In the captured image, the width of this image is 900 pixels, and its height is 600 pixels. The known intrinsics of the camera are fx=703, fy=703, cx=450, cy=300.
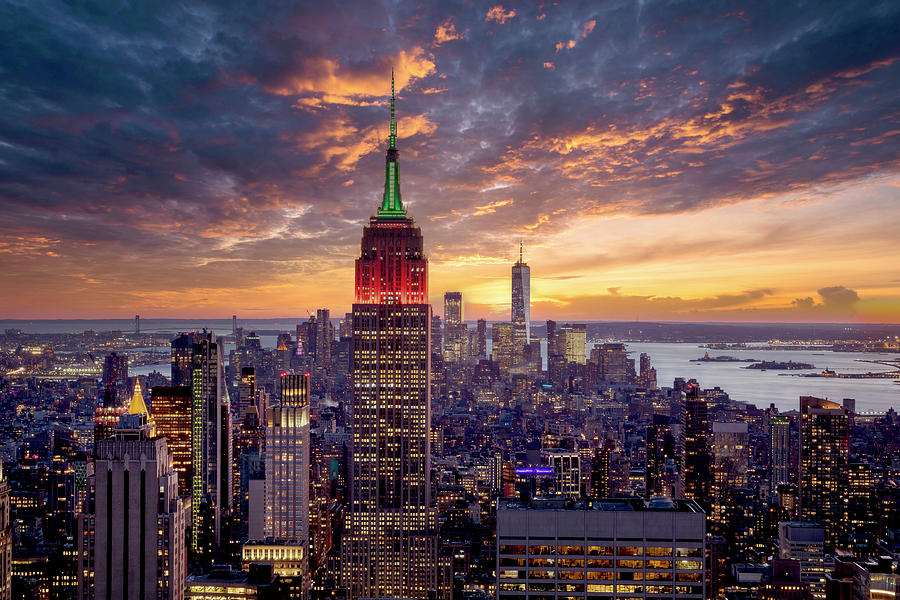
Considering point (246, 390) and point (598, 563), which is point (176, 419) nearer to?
point (246, 390)

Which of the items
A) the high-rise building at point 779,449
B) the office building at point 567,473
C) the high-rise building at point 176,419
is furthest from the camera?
the high-rise building at point 779,449

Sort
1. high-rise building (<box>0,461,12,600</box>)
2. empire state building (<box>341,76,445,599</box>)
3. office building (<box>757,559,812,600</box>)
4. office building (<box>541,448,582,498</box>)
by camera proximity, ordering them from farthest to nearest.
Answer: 1. office building (<box>541,448,582,498</box>)
2. empire state building (<box>341,76,445,599</box>)
3. office building (<box>757,559,812,600</box>)
4. high-rise building (<box>0,461,12,600</box>)

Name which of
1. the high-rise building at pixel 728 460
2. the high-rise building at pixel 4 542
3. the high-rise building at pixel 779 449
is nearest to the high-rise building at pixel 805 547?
the high-rise building at pixel 728 460

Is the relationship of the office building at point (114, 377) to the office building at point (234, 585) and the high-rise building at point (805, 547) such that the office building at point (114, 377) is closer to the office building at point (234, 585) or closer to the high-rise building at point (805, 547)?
the office building at point (234, 585)

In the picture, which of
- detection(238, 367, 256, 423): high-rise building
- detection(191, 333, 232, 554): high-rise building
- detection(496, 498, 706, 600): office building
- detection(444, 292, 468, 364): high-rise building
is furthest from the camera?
detection(444, 292, 468, 364): high-rise building

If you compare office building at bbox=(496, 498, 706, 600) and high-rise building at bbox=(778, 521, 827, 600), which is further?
high-rise building at bbox=(778, 521, 827, 600)

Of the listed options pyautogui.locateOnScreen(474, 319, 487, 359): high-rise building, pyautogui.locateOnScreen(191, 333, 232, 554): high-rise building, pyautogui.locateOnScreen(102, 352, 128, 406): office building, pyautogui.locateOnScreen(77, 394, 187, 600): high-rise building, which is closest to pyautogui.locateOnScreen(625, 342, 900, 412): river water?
pyautogui.locateOnScreen(474, 319, 487, 359): high-rise building

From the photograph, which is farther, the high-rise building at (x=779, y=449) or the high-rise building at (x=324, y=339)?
the high-rise building at (x=324, y=339)

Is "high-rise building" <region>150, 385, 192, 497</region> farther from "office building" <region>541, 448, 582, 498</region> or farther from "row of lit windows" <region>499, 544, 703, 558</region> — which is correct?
"row of lit windows" <region>499, 544, 703, 558</region>
